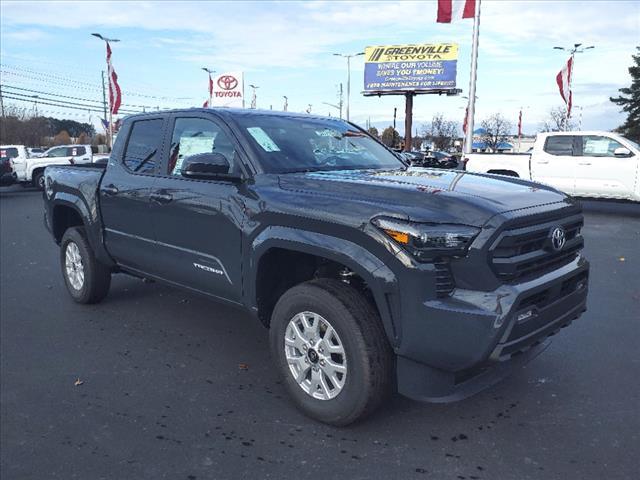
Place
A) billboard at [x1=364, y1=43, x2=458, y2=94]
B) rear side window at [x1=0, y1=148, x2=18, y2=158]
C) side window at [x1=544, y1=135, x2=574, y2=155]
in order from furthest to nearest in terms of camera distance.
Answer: billboard at [x1=364, y1=43, x2=458, y2=94], rear side window at [x1=0, y1=148, x2=18, y2=158], side window at [x1=544, y1=135, x2=574, y2=155]

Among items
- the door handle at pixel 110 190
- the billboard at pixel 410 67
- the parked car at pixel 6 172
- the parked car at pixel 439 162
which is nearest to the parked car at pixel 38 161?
the parked car at pixel 6 172

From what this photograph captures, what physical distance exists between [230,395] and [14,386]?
151 cm

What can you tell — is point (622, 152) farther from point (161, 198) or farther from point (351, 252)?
point (351, 252)

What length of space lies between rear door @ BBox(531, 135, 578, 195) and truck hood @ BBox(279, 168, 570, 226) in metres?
10.2

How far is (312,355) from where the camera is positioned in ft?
10.6

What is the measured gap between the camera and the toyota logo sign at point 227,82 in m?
24.7

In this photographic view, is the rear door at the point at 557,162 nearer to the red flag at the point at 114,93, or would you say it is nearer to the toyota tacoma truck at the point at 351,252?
the toyota tacoma truck at the point at 351,252

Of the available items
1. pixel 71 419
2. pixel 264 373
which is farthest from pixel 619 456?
pixel 71 419

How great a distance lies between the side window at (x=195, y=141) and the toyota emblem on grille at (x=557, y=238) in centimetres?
212

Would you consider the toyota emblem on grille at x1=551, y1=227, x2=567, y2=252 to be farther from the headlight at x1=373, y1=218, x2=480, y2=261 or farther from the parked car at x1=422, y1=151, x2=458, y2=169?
the parked car at x1=422, y1=151, x2=458, y2=169

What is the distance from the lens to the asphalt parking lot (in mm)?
2811

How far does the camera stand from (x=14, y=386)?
12.3ft

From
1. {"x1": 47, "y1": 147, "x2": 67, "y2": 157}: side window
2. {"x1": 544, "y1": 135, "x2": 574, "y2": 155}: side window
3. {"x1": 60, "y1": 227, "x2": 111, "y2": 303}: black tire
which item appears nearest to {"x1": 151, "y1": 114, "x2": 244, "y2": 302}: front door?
{"x1": 60, "y1": 227, "x2": 111, "y2": 303}: black tire

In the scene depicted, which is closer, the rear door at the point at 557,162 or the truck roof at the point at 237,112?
the truck roof at the point at 237,112
